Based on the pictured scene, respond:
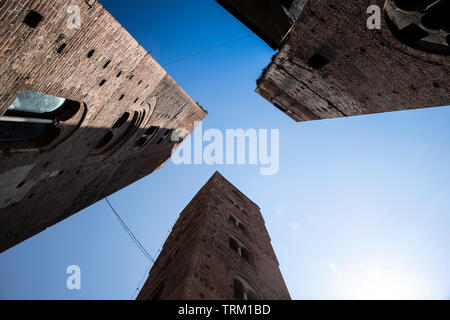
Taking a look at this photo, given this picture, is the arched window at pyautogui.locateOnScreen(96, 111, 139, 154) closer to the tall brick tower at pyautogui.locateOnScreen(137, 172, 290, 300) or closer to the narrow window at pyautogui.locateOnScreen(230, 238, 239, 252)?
the tall brick tower at pyautogui.locateOnScreen(137, 172, 290, 300)

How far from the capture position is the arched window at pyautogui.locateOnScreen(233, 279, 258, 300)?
516 centimetres

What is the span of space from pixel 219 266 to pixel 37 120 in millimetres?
5396

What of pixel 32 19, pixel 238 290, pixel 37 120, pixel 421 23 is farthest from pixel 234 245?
pixel 32 19

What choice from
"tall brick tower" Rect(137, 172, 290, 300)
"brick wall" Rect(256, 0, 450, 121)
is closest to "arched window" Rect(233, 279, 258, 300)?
"tall brick tower" Rect(137, 172, 290, 300)

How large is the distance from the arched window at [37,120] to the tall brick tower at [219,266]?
439 centimetres

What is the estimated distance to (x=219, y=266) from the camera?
217 inches

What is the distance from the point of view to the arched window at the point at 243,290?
5160mm

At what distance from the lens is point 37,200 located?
7.02 m

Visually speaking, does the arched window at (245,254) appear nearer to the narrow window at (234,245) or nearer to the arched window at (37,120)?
the narrow window at (234,245)

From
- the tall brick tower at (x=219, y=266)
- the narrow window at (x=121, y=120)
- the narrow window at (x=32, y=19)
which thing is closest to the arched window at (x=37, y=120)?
the narrow window at (x=32, y=19)

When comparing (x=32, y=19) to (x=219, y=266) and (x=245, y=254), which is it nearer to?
(x=219, y=266)

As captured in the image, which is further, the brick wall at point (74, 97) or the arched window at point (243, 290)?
the arched window at point (243, 290)
